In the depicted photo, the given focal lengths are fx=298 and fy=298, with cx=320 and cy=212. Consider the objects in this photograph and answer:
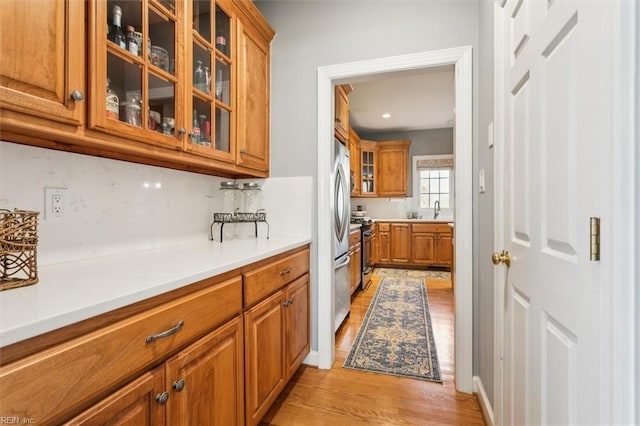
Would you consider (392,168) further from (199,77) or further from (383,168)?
(199,77)

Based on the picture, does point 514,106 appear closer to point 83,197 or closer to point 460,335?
point 460,335

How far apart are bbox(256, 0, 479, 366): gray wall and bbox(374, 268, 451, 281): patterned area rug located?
305 cm

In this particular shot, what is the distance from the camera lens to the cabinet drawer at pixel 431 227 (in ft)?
16.6

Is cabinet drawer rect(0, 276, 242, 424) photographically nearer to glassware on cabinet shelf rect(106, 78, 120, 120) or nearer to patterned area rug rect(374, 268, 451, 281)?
glassware on cabinet shelf rect(106, 78, 120, 120)

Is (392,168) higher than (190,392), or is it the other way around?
(392,168)

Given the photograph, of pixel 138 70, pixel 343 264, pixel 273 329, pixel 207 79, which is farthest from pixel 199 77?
pixel 343 264

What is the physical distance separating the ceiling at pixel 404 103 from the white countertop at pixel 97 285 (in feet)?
8.31

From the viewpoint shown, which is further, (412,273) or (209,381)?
(412,273)

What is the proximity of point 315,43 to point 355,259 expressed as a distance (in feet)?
7.38

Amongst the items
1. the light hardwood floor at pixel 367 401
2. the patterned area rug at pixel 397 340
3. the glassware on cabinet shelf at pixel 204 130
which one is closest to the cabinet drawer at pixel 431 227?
the patterned area rug at pixel 397 340

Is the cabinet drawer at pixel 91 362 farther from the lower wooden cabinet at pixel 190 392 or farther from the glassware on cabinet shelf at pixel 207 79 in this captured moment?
the glassware on cabinet shelf at pixel 207 79

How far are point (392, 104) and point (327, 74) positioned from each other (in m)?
2.60

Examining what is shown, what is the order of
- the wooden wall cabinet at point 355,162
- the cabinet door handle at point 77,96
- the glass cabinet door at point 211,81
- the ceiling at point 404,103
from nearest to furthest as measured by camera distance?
the cabinet door handle at point 77,96, the glass cabinet door at point 211,81, the ceiling at point 404,103, the wooden wall cabinet at point 355,162

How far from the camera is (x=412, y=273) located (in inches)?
195
